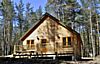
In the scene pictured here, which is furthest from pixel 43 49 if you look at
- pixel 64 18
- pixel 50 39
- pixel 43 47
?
pixel 64 18

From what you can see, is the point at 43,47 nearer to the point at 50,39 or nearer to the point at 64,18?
the point at 50,39

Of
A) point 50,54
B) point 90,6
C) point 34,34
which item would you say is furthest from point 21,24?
point 50,54

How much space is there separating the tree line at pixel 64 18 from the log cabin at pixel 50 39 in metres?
5.98

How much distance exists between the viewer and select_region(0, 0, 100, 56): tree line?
147 ft

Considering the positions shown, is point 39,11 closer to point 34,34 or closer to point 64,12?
point 64,12

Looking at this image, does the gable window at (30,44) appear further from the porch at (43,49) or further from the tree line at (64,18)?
the tree line at (64,18)

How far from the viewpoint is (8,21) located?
191 feet

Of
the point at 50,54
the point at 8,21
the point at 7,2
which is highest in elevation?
the point at 7,2

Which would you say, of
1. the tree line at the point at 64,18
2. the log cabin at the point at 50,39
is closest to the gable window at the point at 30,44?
the log cabin at the point at 50,39

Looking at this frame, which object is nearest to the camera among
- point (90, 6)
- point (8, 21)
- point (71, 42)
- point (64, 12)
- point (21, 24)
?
point (71, 42)

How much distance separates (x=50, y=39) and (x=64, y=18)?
20605 mm

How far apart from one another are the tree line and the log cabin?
5.98 metres

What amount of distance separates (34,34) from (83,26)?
3090cm

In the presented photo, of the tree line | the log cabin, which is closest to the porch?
the log cabin
